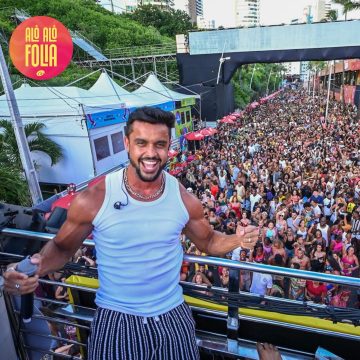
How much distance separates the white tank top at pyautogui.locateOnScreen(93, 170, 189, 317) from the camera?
1872 mm

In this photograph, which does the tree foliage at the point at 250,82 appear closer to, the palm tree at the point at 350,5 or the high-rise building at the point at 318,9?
the palm tree at the point at 350,5

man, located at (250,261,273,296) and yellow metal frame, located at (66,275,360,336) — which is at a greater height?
yellow metal frame, located at (66,275,360,336)

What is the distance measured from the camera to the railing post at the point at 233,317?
2.12 m

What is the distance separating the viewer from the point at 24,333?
95.7 inches

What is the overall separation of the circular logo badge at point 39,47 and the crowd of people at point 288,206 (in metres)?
5.17

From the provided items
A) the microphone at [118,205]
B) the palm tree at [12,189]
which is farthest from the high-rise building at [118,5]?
the microphone at [118,205]

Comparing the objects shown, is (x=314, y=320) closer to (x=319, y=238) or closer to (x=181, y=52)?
(x=319, y=238)

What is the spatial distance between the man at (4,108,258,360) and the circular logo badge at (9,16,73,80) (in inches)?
275

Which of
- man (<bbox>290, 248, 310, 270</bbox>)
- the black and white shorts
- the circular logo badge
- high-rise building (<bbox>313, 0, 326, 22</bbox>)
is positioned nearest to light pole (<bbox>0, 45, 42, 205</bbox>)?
the circular logo badge

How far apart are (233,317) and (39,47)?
792cm

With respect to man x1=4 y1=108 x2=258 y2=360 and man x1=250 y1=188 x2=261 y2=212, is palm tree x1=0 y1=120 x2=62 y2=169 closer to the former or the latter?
man x1=250 y1=188 x2=261 y2=212

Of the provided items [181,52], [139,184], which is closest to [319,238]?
[139,184]

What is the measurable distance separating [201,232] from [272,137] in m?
17.8

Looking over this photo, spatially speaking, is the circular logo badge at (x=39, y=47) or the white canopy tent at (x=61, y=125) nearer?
the circular logo badge at (x=39, y=47)
